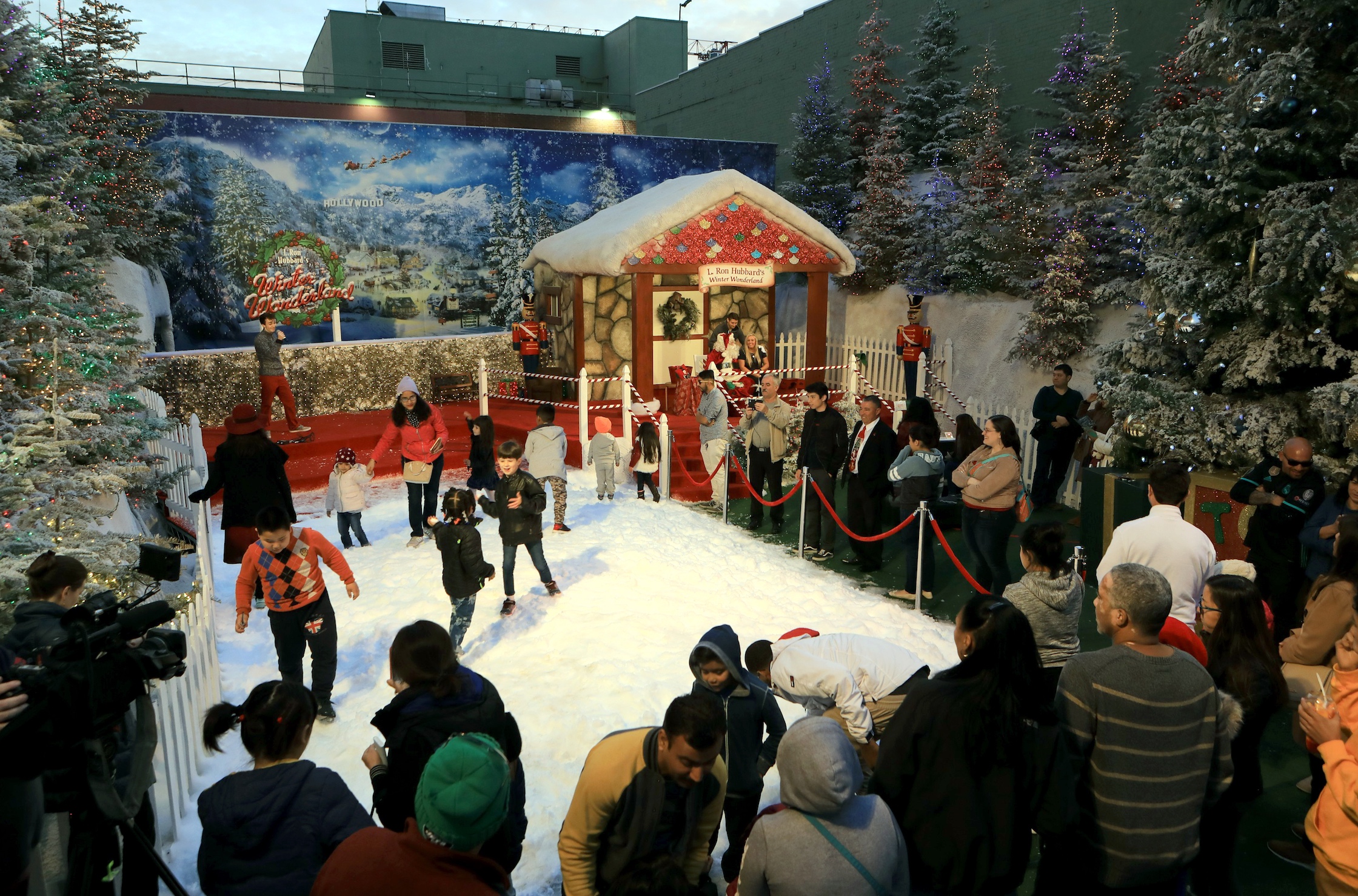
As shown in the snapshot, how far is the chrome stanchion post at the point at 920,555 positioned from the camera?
7.59m

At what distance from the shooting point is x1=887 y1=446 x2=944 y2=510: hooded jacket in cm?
773

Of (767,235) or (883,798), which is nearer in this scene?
(883,798)

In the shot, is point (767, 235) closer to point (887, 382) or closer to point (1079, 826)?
point (887, 382)

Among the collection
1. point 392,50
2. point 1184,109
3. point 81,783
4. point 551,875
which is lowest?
point 551,875

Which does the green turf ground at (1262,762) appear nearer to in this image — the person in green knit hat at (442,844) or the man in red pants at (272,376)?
the person in green knit hat at (442,844)

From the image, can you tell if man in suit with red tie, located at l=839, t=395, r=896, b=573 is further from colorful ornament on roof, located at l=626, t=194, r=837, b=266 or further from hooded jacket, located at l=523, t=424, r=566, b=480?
colorful ornament on roof, located at l=626, t=194, r=837, b=266

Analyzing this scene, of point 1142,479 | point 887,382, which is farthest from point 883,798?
point 887,382

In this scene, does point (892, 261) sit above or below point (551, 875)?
above

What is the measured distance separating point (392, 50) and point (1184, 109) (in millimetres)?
28203

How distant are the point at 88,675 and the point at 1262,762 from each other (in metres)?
6.04

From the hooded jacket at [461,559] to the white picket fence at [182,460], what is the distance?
4476mm

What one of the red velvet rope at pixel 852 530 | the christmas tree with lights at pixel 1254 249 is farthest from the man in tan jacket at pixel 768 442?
the christmas tree with lights at pixel 1254 249

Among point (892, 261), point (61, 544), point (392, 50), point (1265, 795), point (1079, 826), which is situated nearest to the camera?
point (1079, 826)

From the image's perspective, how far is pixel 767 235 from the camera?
597 inches
